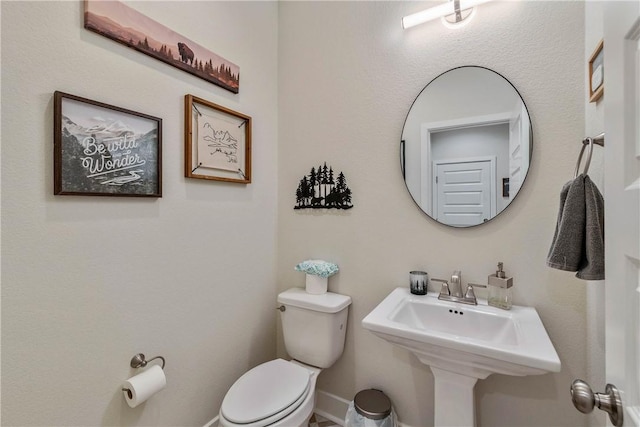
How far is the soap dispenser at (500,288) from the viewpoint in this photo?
1196 mm

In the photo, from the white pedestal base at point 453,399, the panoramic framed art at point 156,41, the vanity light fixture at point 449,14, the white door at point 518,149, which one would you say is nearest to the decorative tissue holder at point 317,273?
the white pedestal base at point 453,399

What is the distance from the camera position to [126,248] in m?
1.15

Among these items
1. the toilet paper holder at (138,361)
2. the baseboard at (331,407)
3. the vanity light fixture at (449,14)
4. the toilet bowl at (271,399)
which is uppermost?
the vanity light fixture at (449,14)

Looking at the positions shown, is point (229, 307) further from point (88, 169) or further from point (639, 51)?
point (639, 51)

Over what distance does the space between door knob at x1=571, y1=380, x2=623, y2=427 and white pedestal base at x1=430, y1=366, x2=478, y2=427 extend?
0.64m

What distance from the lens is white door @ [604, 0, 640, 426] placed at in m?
0.46

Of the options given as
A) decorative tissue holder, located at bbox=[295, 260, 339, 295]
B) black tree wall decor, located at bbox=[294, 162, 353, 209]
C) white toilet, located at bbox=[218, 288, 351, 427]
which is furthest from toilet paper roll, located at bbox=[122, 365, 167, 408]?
black tree wall decor, located at bbox=[294, 162, 353, 209]

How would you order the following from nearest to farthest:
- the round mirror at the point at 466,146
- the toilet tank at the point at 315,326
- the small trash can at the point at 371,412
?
Answer: the round mirror at the point at 466,146, the small trash can at the point at 371,412, the toilet tank at the point at 315,326

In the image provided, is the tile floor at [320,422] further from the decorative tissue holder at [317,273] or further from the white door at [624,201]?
the white door at [624,201]

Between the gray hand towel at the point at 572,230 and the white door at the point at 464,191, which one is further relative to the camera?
the white door at the point at 464,191

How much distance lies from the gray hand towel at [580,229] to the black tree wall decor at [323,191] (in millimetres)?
939

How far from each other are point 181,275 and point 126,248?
28cm

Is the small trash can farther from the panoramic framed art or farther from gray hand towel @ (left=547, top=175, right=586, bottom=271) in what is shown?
the panoramic framed art

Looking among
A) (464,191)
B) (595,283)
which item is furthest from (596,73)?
(595,283)
